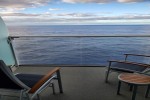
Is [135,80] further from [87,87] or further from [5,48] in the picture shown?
[5,48]

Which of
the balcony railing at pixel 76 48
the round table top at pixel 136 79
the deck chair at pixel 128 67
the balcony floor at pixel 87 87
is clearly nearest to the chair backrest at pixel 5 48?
the balcony railing at pixel 76 48

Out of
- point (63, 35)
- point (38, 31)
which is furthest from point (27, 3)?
point (63, 35)

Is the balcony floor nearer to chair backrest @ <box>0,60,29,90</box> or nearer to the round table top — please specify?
the round table top

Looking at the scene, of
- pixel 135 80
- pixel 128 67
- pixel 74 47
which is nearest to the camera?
pixel 135 80

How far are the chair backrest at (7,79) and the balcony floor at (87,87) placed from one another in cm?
78

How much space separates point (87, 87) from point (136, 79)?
934 mm

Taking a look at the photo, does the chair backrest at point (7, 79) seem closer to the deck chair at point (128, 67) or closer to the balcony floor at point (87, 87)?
the balcony floor at point (87, 87)

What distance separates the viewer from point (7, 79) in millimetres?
2121

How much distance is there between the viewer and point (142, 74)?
9.36 feet

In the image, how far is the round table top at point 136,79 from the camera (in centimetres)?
249

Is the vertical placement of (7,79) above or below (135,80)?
above

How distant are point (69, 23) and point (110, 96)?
269 cm

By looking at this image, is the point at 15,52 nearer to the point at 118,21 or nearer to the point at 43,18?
the point at 43,18

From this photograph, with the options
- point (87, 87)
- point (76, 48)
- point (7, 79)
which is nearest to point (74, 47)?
point (76, 48)
